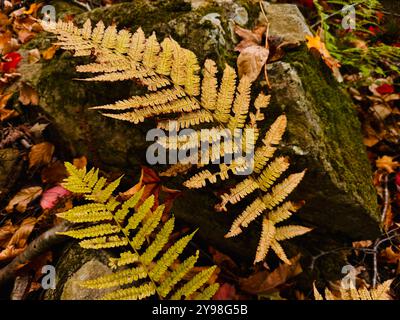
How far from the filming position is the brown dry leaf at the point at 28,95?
2.20 m

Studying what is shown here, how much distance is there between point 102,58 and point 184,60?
39 cm

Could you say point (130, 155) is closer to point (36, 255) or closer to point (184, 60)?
point (184, 60)

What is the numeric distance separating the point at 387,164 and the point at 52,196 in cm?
262

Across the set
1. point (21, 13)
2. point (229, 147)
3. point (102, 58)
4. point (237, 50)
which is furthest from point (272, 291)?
point (21, 13)

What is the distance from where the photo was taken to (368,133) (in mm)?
2846

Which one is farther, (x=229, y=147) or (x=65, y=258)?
(x=65, y=258)

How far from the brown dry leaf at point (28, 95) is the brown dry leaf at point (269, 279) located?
182 cm

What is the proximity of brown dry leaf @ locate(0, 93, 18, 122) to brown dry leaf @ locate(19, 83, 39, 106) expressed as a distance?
18 cm

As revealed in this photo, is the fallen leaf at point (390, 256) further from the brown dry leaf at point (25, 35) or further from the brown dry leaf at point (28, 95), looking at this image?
the brown dry leaf at point (25, 35)

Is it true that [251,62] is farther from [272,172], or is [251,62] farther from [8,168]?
[8,168]

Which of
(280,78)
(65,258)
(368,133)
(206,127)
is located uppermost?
(280,78)

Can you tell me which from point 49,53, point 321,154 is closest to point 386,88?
point 321,154

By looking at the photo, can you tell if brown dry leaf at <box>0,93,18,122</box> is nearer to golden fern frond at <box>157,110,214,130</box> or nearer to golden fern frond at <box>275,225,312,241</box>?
golden fern frond at <box>157,110,214,130</box>

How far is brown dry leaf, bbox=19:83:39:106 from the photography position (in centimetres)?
220
